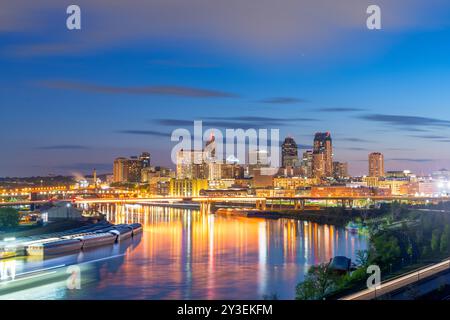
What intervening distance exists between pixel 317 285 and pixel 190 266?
2554 mm

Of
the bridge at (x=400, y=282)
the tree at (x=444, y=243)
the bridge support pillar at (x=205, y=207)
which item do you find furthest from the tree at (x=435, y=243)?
the bridge support pillar at (x=205, y=207)

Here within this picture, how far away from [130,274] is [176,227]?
6995 mm

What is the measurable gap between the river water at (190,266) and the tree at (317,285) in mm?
289

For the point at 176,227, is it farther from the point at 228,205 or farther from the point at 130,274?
the point at 228,205

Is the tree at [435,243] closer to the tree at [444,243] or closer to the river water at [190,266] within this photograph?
the tree at [444,243]

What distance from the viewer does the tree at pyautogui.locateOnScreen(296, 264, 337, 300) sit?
5664mm

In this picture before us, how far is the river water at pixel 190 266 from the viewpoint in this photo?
638cm

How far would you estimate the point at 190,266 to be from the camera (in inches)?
318

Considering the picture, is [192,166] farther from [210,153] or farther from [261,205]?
[261,205]

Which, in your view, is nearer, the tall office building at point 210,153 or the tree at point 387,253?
the tree at point 387,253

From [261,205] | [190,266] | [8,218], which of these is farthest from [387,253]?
[261,205]
